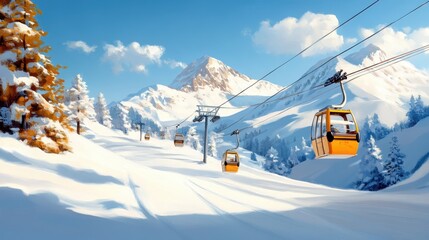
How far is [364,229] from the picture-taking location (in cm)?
1266

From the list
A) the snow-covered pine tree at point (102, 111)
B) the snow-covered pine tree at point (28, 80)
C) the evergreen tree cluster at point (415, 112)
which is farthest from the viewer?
the evergreen tree cluster at point (415, 112)

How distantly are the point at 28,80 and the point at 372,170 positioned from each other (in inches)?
2533

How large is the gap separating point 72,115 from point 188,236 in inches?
1992

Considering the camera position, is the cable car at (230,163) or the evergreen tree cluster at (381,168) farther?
the evergreen tree cluster at (381,168)

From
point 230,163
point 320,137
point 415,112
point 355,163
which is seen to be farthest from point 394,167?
point 415,112

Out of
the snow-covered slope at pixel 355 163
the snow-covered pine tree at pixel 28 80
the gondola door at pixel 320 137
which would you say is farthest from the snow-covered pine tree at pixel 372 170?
the snow-covered pine tree at pixel 28 80

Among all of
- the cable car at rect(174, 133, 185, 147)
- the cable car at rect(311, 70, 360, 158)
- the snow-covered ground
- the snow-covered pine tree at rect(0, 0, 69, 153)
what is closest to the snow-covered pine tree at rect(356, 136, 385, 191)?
the cable car at rect(174, 133, 185, 147)

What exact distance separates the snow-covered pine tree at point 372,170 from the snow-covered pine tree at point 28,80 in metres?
60.6

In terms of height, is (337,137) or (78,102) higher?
(78,102)

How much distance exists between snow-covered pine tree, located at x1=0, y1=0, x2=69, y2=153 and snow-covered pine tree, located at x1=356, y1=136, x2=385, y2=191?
6062 cm

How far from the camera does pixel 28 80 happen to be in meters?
18.9

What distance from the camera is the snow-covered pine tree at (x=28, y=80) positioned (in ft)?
60.6

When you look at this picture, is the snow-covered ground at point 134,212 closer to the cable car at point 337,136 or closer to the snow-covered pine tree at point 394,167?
the cable car at point 337,136

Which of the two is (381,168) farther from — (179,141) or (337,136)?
(337,136)
